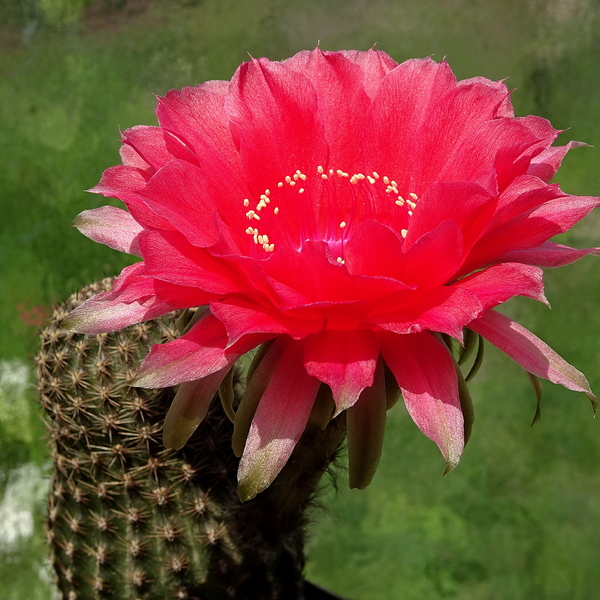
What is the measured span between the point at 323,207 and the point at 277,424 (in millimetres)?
190

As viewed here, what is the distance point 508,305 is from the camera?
107 centimetres

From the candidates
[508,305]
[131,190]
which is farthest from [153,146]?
[508,305]

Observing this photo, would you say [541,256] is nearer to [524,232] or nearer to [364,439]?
[524,232]

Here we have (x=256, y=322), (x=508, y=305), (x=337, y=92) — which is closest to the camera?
(x=256, y=322)

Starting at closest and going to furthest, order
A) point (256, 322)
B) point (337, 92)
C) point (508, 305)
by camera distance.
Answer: point (256, 322), point (337, 92), point (508, 305)

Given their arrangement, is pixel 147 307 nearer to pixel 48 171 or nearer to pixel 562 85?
pixel 48 171

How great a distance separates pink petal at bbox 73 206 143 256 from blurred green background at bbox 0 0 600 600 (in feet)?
1.72

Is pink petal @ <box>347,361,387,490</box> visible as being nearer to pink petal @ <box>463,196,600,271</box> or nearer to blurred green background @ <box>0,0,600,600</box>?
pink petal @ <box>463,196,600,271</box>

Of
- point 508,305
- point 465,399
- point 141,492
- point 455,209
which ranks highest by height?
point 455,209

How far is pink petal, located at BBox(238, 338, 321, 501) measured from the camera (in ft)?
1.27

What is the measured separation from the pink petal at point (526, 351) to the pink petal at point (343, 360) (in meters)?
0.07

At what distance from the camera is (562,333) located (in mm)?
1022

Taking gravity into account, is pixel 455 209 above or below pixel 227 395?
above

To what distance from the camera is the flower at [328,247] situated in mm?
381
